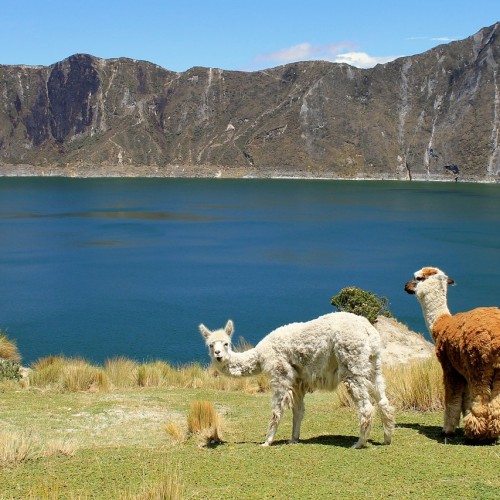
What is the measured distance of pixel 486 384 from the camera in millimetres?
6695

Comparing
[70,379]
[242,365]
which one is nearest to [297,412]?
[242,365]

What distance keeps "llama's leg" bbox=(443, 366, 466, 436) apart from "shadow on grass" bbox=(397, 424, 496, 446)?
0.09 m

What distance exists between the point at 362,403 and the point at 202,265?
39956 mm

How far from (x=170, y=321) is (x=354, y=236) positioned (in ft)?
115

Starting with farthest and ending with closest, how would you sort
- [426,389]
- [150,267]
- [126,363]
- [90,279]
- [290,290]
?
[150,267] < [90,279] < [290,290] < [126,363] < [426,389]

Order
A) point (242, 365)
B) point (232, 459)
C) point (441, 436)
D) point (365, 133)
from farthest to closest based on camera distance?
point (365, 133), point (242, 365), point (441, 436), point (232, 459)

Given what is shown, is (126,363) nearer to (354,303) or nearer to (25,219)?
(354,303)

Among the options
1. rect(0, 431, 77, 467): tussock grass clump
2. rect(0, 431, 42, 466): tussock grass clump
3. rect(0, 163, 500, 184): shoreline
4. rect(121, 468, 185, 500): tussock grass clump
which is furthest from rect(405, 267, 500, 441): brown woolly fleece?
rect(0, 163, 500, 184): shoreline

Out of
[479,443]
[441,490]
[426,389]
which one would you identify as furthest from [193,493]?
[426,389]

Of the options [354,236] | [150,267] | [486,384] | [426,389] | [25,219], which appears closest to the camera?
[486,384]

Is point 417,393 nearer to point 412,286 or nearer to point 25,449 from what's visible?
point 412,286

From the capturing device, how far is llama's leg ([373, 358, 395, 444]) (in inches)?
273

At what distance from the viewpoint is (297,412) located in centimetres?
749

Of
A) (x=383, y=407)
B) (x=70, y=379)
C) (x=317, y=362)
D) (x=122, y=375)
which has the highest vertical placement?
(x=317, y=362)
